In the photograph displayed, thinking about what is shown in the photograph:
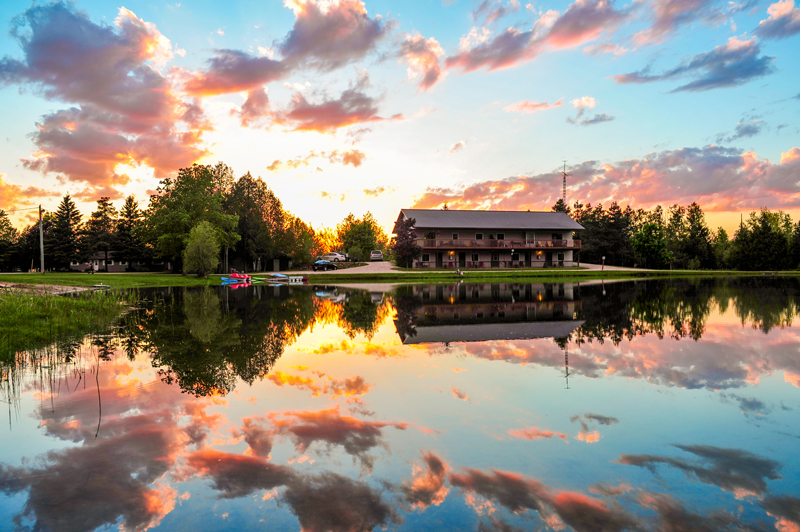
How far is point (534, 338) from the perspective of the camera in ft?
48.0

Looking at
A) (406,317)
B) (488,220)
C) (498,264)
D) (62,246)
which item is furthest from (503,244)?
(62,246)

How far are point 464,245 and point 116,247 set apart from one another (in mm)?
59233

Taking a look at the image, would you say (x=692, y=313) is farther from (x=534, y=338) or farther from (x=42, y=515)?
(x=42, y=515)

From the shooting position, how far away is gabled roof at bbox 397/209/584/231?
73938 millimetres

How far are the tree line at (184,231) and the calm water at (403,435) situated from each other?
42.6 meters

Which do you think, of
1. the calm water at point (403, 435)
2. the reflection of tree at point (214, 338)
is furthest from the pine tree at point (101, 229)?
the calm water at point (403, 435)

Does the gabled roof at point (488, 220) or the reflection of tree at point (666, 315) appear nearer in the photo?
the reflection of tree at point (666, 315)

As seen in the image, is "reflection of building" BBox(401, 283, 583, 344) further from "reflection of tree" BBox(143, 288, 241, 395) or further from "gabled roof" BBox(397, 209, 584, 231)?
"gabled roof" BBox(397, 209, 584, 231)

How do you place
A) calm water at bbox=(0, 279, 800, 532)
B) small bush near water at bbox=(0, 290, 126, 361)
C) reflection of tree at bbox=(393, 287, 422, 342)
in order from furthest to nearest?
reflection of tree at bbox=(393, 287, 422, 342) → small bush near water at bbox=(0, 290, 126, 361) → calm water at bbox=(0, 279, 800, 532)

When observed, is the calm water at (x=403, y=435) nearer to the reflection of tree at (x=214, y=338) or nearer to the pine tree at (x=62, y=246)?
the reflection of tree at (x=214, y=338)

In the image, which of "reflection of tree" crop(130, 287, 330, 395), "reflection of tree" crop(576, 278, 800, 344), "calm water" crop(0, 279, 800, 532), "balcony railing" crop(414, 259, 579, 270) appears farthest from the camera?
"balcony railing" crop(414, 259, 579, 270)

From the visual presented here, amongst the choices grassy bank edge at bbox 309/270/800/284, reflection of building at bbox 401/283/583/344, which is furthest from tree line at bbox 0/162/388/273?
reflection of building at bbox 401/283/583/344

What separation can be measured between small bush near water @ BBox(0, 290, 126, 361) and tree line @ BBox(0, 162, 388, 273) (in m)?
30.5

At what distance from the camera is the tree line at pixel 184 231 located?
58781 mm
